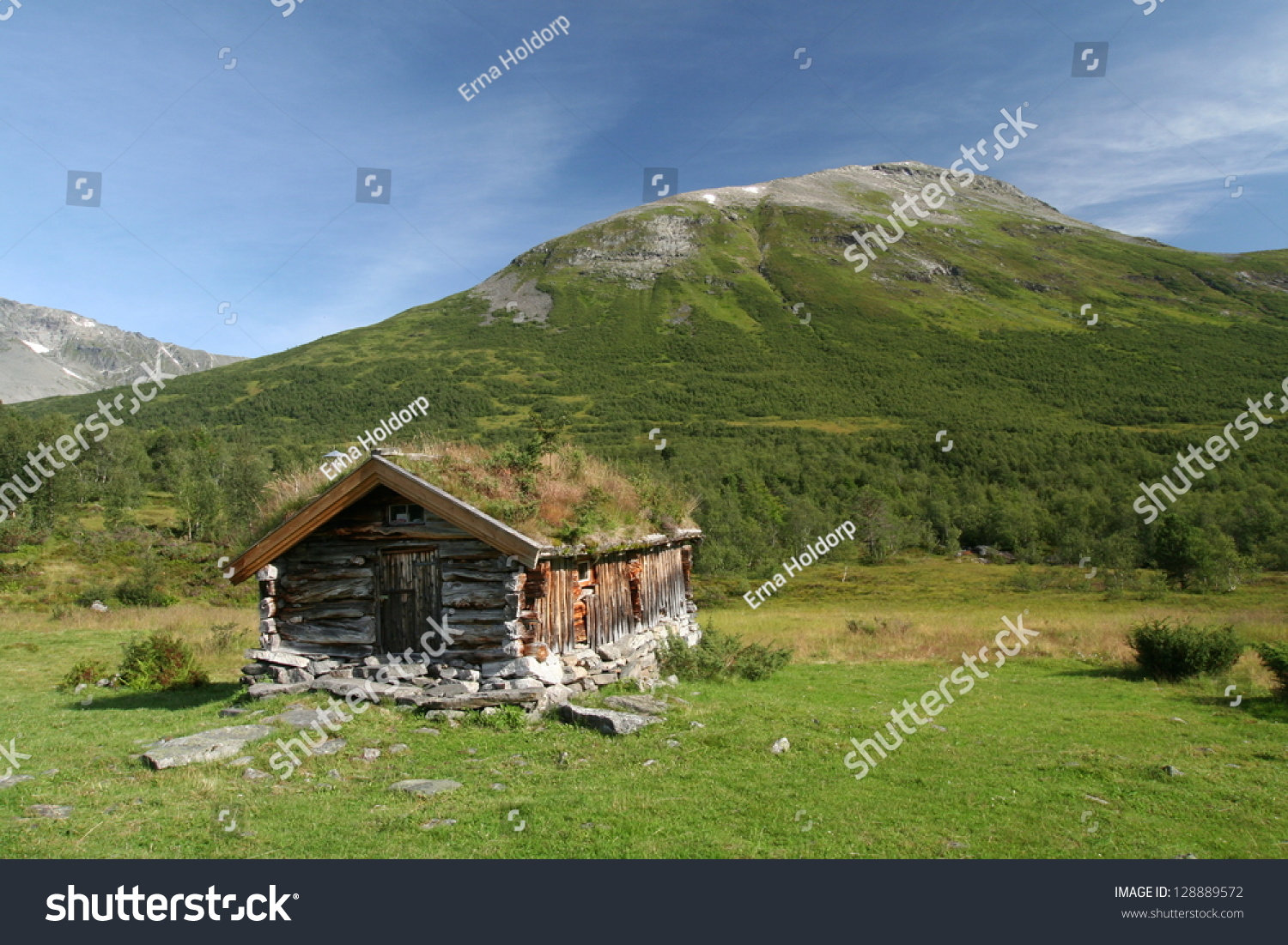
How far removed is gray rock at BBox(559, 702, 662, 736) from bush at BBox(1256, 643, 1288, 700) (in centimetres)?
1435

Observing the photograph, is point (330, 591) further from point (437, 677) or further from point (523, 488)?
point (523, 488)

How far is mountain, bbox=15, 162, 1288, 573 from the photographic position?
83.4 meters

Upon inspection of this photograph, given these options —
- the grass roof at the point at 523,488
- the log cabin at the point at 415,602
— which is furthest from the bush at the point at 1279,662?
the log cabin at the point at 415,602

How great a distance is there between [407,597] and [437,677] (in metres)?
1.80

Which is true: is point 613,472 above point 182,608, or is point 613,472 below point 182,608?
above

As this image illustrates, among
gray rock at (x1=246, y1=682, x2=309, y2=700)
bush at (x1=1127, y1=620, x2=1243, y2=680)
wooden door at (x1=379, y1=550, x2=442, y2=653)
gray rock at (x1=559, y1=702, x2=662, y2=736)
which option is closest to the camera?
gray rock at (x1=559, y1=702, x2=662, y2=736)

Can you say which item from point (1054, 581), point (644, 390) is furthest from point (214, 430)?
point (1054, 581)

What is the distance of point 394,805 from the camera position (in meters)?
8.98

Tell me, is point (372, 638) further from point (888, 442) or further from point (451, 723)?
point (888, 442)

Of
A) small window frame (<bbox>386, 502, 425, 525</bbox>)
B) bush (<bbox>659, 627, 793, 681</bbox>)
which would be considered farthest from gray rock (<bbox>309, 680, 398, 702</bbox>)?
bush (<bbox>659, 627, 793, 681</bbox>)

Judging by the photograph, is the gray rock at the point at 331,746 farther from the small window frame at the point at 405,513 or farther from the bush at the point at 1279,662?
the bush at the point at 1279,662

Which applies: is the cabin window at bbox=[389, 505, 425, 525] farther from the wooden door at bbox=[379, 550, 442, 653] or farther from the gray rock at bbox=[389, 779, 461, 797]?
the gray rock at bbox=[389, 779, 461, 797]

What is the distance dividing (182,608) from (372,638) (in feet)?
89.6

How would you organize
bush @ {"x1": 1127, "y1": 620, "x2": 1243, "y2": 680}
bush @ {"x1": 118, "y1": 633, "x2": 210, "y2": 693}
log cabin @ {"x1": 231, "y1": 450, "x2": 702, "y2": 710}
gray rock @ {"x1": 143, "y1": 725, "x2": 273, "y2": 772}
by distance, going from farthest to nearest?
bush @ {"x1": 1127, "y1": 620, "x2": 1243, "y2": 680}, bush @ {"x1": 118, "y1": 633, "x2": 210, "y2": 693}, log cabin @ {"x1": 231, "y1": 450, "x2": 702, "y2": 710}, gray rock @ {"x1": 143, "y1": 725, "x2": 273, "y2": 772}
